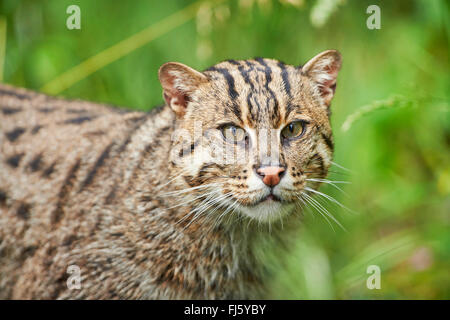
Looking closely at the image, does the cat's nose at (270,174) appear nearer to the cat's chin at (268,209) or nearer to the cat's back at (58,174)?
the cat's chin at (268,209)

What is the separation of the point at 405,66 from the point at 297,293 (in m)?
3.07

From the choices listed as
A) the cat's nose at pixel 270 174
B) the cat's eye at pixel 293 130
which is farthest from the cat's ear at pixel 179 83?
the cat's nose at pixel 270 174

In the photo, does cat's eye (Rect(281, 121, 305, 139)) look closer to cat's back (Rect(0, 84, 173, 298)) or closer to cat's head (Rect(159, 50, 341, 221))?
cat's head (Rect(159, 50, 341, 221))

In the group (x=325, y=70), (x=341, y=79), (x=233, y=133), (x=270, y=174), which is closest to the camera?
(x=270, y=174)

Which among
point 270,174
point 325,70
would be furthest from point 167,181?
point 325,70

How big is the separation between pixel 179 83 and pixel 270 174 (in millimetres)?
878

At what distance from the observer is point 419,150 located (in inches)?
262

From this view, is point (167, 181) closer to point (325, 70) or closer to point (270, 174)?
point (270, 174)

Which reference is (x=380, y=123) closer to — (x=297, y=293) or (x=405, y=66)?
(x=405, y=66)

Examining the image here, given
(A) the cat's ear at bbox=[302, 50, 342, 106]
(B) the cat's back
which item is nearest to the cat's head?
(A) the cat's ear at bbox=[302, 50, 342, 106]

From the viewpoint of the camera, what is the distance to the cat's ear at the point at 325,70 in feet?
12.4

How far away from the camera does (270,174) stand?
133 inches

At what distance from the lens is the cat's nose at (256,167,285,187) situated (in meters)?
3.37
